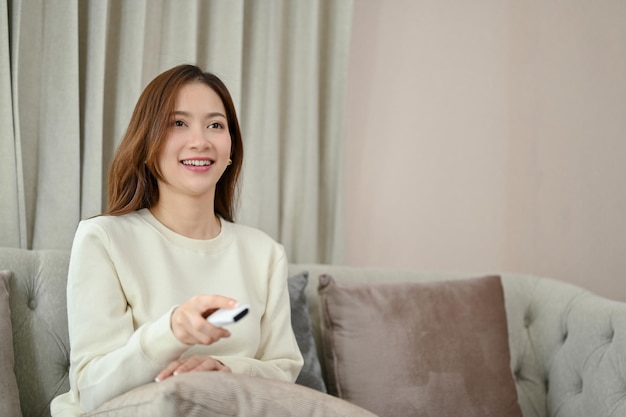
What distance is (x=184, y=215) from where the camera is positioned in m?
1.76

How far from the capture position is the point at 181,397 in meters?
1.15

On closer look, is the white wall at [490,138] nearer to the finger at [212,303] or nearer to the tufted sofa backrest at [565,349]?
the tufted sofa backrest at [565,349]

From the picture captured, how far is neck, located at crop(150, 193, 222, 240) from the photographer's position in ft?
5.79

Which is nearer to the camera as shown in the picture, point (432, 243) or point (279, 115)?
point (279, 115)

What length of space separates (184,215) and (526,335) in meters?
1.14

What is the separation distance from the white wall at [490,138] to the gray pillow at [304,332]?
82cm

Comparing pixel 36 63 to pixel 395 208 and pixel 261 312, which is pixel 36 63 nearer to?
pixel 261 312

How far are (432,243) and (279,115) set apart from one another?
0.80m

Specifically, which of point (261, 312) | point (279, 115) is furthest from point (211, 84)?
point (279, 115)

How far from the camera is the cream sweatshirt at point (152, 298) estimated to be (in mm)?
1399

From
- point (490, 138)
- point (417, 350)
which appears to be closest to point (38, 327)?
point (417, 350)

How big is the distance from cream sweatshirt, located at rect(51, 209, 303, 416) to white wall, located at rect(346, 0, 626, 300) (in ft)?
3.64

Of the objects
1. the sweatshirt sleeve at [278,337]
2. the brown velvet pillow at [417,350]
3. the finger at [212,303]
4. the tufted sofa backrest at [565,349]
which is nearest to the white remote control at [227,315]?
the finger at [212,303]

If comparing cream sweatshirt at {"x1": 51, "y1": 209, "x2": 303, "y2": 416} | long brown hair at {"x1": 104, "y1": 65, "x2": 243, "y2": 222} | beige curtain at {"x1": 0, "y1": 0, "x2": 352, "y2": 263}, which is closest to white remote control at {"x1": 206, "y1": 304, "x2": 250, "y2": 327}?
cream sweatshirt at {"x1": 51, "y1": 209, "x2": 303, "y2": 416}
